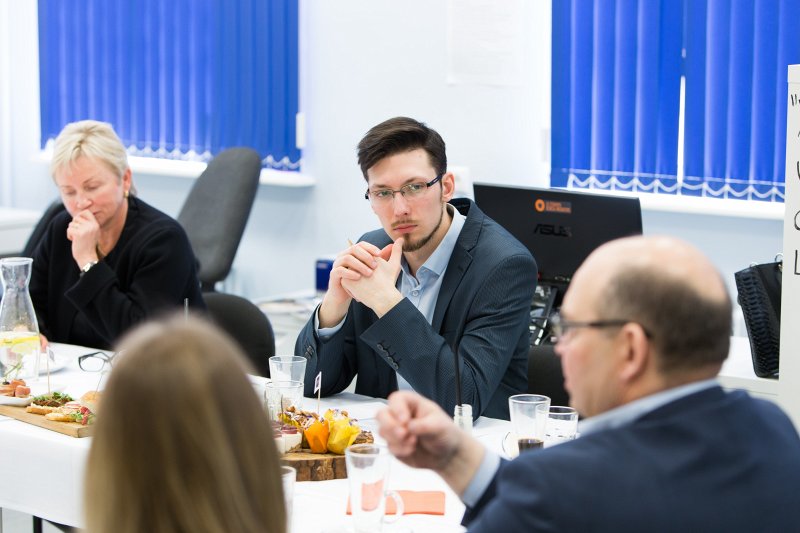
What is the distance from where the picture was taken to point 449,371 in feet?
8.07

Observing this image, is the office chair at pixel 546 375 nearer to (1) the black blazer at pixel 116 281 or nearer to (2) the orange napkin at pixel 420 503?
(2) the orange napkin at pixel 420 503

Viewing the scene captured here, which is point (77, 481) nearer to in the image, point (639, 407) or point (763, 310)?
point (639, 407)

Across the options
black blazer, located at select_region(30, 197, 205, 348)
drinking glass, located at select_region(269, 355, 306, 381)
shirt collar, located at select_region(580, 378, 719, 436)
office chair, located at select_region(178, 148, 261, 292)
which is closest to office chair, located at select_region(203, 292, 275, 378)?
black blazer, located at select_region(30, 197, 205, 348)

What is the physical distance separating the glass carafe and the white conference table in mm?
128

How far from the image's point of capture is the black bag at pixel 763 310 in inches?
119

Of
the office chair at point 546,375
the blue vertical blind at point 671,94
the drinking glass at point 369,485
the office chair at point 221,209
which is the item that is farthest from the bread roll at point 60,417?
the blue vertical blind at point 671,94

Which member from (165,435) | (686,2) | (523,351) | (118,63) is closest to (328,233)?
(118,63)

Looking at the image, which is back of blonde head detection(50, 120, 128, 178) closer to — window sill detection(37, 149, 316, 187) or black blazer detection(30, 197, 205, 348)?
black blazer detection(30, 197, 205, 348)

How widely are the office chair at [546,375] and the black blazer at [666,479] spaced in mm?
1396

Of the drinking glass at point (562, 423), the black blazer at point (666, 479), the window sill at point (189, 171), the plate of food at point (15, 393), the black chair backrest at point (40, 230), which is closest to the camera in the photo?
the black blazer at point (666, 479)

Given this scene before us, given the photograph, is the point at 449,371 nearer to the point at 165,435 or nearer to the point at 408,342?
the point at 408,342

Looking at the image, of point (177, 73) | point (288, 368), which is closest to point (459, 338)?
point (288, 368)

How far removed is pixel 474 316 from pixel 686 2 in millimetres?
2009

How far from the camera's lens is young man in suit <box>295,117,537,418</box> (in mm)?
2479
